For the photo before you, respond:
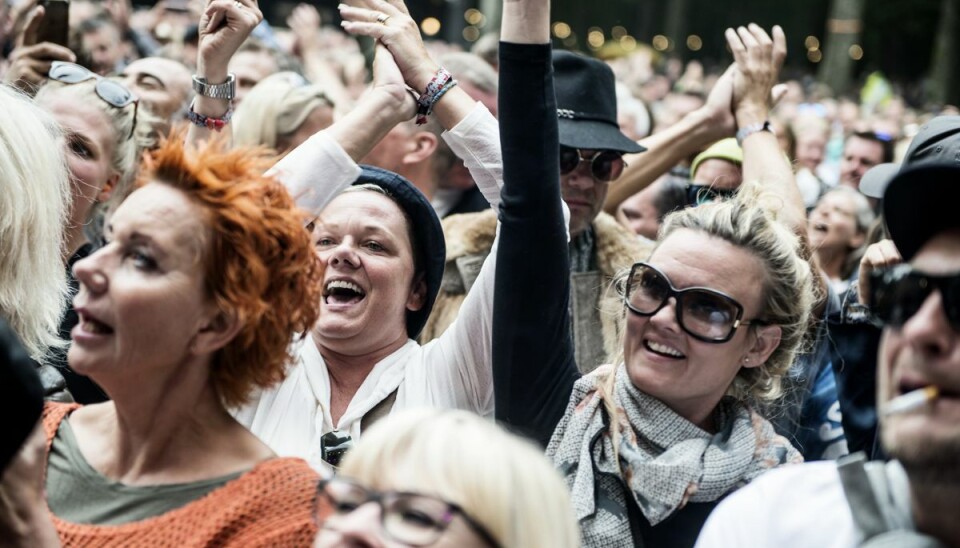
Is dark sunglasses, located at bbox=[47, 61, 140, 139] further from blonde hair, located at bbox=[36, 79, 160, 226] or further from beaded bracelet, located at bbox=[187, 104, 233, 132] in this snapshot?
beaded bracelet, located at bbox=[187, 104, 233, 132]

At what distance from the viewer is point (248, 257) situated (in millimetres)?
2166

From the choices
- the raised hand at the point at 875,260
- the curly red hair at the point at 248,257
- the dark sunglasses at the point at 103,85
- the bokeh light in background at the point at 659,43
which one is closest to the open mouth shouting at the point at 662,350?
the raised hand at the point at 875,260

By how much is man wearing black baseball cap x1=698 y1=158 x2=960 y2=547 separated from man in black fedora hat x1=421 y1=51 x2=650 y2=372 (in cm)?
167

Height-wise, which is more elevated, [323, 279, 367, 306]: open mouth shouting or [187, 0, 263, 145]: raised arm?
[187, 0, 263, 145]: raised arm

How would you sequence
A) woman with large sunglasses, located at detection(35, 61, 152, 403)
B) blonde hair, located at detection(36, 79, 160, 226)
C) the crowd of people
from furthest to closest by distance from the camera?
1. blonde hair, located at detection(36, 79, 160, 226)
2. woman with large sunglasses, located at detection(35, 61, 152, 403)
3. the crowd of people

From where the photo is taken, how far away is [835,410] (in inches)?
145

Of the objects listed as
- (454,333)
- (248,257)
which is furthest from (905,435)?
(454,333)

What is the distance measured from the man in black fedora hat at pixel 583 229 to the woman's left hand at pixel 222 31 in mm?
985

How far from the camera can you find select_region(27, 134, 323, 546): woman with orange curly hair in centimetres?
210

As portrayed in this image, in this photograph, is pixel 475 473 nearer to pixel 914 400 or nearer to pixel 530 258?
pixel 914 400

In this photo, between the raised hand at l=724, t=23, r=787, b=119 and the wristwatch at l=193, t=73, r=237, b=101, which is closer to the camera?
the wristwatch at l=193, t=73, r=237, b=101

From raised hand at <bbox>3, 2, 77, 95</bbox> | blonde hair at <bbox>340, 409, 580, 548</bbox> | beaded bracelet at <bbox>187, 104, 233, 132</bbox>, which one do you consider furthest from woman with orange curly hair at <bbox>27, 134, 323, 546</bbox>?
raised hand at <bbox>3, 2, 77, 95</bbox>

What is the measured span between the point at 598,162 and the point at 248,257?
78.8 inches

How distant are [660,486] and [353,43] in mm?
14068
